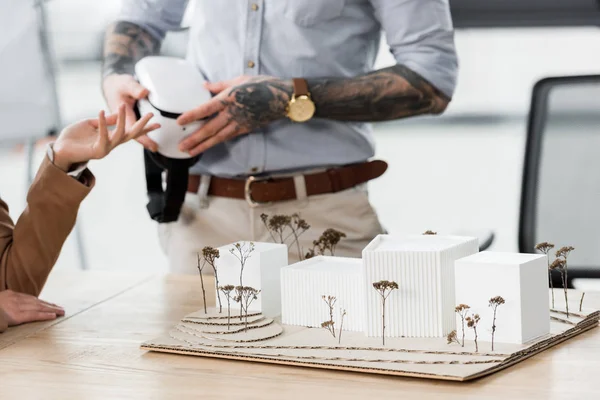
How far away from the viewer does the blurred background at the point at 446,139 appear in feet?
Answer: 11.7

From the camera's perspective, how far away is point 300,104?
190 cm

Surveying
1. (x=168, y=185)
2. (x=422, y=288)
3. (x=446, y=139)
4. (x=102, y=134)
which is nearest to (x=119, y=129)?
(x=102, y=134)

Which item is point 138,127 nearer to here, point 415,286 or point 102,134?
point 102,134

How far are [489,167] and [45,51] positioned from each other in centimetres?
227

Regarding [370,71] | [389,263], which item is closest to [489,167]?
[370,71]

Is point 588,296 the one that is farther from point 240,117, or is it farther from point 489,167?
point 489,167

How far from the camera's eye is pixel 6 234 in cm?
166

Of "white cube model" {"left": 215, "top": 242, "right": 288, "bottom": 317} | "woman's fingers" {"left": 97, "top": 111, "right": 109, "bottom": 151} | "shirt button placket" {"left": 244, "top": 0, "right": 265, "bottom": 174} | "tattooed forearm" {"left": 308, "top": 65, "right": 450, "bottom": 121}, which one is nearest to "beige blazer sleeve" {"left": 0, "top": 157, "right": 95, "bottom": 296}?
"woman's fingers" {"left": 97, "top": 111, "right": 109, "bottom": 151}

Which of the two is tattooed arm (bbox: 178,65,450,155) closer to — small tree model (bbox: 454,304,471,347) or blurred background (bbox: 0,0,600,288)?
small tree model (bbox: 454,304,471,347)

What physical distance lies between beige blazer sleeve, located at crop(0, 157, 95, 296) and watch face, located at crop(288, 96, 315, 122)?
47 centimetres

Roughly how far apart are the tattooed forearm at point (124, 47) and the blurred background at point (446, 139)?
1.37 metres

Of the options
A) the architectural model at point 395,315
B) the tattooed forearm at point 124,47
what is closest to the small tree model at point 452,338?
the architectural model at point 395,315

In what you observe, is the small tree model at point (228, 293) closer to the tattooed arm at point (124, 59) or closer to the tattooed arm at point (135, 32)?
the tattooed arm at point (124, 59)

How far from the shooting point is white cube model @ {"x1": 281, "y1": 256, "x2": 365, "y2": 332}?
1281 millimetres
